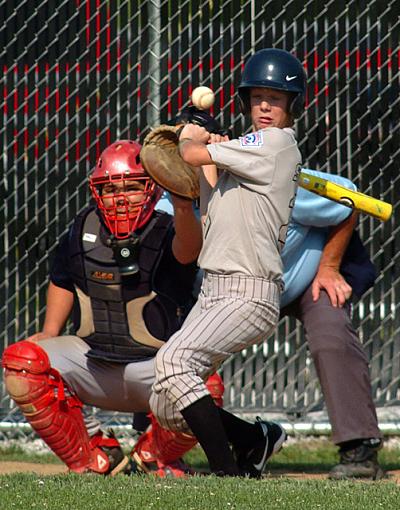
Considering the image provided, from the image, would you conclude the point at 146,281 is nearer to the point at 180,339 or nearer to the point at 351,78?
the point at 180,339

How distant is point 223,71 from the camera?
753 centimetres

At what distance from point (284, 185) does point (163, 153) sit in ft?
1.76

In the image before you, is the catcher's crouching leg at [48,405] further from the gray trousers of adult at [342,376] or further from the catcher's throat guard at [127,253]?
the gray trousers of adult at [342,376]

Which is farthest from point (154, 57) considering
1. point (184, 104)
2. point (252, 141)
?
point (252, 141)

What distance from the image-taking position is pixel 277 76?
224 inches

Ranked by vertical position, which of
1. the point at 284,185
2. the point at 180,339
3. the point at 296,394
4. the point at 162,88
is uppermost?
the point at 162,88

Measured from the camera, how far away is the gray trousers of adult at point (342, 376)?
6.09 metres

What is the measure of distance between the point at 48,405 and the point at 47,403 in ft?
0.04

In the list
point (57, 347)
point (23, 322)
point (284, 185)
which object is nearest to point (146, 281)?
point (57, 347)

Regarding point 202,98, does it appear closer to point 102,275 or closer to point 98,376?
point 102,275

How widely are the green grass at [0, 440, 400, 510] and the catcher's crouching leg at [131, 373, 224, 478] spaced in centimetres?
27

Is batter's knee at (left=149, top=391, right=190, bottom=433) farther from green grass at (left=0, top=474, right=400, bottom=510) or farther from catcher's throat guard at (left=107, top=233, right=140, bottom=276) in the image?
catcher's throat guard at (left=107, top=233, right=140, bottom=276)

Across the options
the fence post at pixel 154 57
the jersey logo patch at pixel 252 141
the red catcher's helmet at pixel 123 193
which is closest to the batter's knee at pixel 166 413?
the red catcher's helmet at pixel 123 193

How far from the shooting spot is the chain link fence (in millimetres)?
7512
